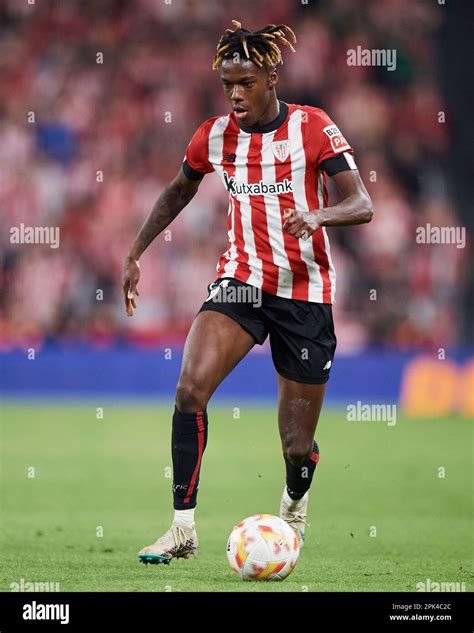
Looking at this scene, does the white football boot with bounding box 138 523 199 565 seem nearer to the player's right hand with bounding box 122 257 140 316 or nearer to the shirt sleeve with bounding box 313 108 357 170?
the player's right hand with bounding box 122 257 140 316

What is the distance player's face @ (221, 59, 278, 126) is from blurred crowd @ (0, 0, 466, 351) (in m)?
9.63

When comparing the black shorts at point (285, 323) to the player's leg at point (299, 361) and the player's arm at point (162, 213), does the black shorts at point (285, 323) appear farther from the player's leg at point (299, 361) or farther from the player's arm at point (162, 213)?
the player's arm at point (162, 213)

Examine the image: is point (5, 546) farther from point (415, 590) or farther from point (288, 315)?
point (415, 590)

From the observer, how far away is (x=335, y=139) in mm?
6238

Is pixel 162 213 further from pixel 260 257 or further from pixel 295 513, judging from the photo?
pixel 295 513

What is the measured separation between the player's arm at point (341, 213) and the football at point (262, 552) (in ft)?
4.76

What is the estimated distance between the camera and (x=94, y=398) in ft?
52.0

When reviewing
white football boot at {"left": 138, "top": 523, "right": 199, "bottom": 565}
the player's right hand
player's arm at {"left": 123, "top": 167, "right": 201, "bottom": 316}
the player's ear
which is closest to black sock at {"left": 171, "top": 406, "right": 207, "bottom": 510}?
white football boot at {"left": 138, "top": 523, "right": 199, "bottom": 565}

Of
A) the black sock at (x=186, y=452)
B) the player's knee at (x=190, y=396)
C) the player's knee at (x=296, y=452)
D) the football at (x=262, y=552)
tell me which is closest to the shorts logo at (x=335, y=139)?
the player's knee at (x=190, y=396)

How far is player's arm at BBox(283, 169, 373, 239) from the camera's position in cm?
541

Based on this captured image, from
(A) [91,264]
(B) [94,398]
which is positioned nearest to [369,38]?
(A) [91,264]

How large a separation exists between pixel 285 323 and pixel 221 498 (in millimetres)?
3116

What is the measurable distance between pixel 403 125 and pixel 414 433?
6.28 meters
